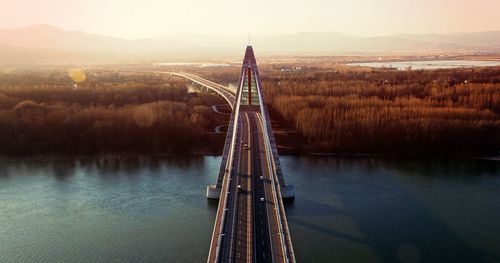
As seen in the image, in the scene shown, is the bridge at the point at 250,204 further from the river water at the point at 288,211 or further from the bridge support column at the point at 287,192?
the river water at the point at 288,211

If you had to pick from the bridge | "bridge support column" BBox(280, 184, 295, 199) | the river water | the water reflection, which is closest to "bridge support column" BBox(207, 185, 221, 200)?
the bridge

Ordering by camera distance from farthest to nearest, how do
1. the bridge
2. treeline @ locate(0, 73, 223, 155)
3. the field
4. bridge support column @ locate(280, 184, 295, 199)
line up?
treeline @ locate(0, 73, 223, 155) → the field → bridge support column @ locate(280, 184, 295, 199) → the bridge

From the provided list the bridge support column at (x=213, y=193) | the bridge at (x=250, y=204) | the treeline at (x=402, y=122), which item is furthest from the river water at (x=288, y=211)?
the treeline at (x=402, y=122)

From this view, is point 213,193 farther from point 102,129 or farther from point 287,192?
point 102,129

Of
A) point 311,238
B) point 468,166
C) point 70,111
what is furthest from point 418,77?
point 311,238

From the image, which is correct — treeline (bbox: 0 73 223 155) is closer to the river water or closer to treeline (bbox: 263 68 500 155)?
the river water

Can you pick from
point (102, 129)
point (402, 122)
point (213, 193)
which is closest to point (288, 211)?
point (213, 193)

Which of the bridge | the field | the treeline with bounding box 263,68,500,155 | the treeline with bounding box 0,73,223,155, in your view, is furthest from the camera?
the treeline with bounding box 0,73,223,155
